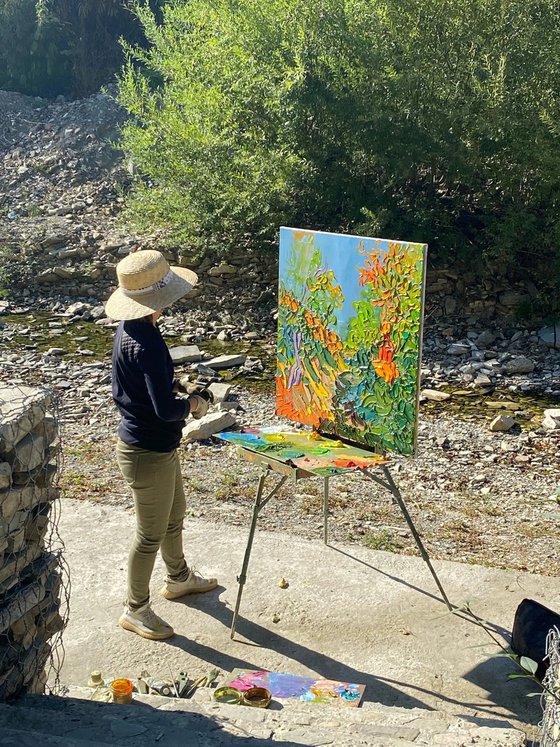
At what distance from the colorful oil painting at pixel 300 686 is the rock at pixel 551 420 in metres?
4.45

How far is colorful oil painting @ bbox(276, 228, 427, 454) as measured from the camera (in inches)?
190

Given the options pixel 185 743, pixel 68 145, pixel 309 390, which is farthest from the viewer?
pixel 68 145

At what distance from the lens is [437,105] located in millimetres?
10492

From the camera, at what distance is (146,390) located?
4566 mm

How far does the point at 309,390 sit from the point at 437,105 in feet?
19.8

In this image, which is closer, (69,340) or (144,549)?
(144,549)

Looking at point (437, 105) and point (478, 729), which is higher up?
point (437, 105)

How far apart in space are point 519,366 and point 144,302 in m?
6.08

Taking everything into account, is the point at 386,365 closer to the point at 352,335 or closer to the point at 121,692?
the point at 352,335

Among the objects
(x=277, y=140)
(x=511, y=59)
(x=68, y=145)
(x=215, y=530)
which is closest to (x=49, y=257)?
(x=277, y=140)

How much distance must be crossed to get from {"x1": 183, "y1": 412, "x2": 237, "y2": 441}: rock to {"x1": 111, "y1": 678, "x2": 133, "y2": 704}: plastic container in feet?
12.6

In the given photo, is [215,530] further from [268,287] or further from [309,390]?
[268,287]

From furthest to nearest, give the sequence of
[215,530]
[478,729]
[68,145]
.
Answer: [68,145]
[215,530]
[478,729]

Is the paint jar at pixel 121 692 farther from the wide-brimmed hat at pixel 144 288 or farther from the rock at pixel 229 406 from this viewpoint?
the rock at pixel 229 406
